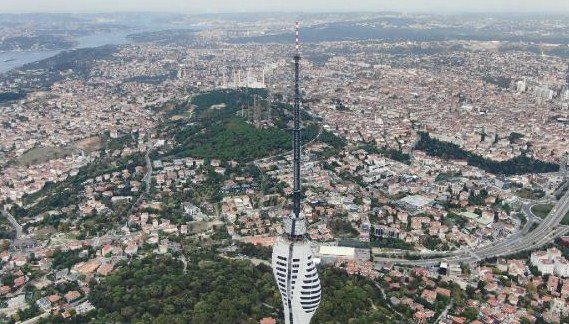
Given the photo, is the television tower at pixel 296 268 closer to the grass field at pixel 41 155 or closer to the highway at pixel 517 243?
the highway at pixel 517 243

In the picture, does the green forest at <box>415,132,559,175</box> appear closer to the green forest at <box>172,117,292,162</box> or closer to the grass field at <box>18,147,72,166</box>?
the green forest at <box>172,117,292,162</box>

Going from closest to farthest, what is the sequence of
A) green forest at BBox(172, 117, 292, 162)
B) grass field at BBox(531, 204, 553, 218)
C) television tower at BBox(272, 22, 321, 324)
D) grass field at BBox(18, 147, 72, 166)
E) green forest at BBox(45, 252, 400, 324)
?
television tower at BBox(272, 22, 321, 324) < green forest at BBox(45, 252, 400, 324) < grass field at BBox(531, 204, 553, 218) < green forest at BBox(172, 117, 292, 162) < grass field at BBox(18, 147, 72, 166)

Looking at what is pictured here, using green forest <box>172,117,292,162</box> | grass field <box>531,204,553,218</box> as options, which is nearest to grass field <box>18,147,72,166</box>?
green forest <box>172,117,292,162</box>

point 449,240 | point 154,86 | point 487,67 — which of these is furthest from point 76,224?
point 487,67

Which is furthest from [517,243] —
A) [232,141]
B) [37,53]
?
[37,53]

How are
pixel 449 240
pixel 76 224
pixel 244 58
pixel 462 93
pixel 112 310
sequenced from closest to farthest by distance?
pixel 112 310
pixel 449 240
pixel 76 224
pixel 462 93
pixel 244 58

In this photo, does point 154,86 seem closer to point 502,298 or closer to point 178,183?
point 178,183
